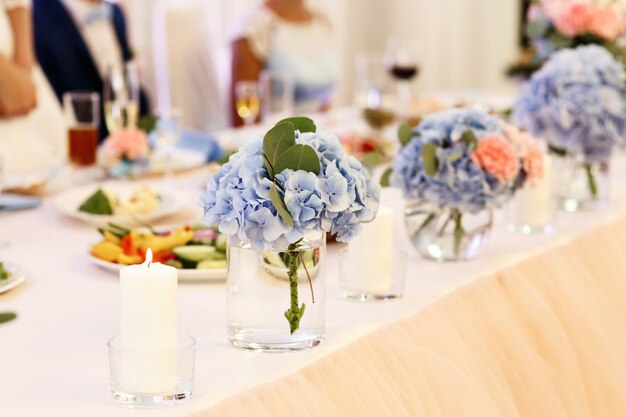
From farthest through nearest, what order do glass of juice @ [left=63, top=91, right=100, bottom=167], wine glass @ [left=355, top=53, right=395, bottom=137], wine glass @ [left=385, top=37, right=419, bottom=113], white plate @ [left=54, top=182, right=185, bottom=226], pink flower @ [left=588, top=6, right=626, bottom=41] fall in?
wine glass @ [left=385, top=37, right=419, bottom=113]
wine glass @ [left=355, top=53, right=395, bottom=137]
pink flower @ [left=588, top=6, right=626, bottom=41]
glass of juice @ [left=63, top=91, right=100, bottom=167]
white plate @ [left=54, top=182, right=185, bottom=226]

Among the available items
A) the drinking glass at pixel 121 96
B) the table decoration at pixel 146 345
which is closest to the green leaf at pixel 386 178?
the table decoration at pixel 146 345

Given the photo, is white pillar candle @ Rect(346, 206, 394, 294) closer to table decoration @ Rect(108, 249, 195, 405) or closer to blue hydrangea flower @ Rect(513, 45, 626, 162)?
table decoration @ Rect(108, 249, 195, 405)

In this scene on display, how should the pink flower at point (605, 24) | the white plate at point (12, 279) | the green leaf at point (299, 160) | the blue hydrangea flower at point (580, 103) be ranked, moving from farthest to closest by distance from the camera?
the pink flower at point (605, 24) → the blue hydrangea flower at point (580, 103) → the white plate at point (12, 279) → the green leaf at point (299, 160)

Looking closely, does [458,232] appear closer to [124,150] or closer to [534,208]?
[534,208]

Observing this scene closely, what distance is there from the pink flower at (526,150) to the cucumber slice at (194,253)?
48 cm

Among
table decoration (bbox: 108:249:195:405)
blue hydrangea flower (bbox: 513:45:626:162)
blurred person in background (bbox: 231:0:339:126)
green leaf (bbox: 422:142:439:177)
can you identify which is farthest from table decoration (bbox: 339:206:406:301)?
blurred person in background (bbox: 231:0:339:126)

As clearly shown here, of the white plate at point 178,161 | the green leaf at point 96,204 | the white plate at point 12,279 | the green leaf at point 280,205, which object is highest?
the green leaf at point 280,205

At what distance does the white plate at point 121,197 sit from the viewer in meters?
1.80

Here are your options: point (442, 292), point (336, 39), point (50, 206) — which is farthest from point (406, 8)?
point (442, 292)

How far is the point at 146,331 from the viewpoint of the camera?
103cm

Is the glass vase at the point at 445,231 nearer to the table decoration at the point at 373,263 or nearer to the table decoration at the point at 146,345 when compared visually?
the table decoration at the point at 373,263

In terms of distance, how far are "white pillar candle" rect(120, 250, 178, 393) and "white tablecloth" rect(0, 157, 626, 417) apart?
0.03m

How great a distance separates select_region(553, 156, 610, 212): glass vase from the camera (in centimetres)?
204

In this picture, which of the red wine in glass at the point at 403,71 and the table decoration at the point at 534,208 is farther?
the red wine in glass at the point at 403,71
